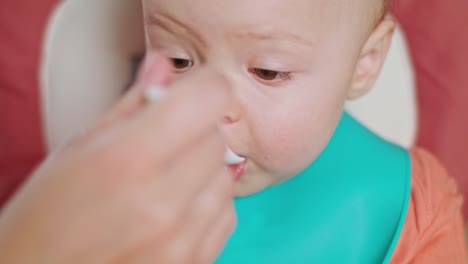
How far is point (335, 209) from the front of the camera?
32.4 inches

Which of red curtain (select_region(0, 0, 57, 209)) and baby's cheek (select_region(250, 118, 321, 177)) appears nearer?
baby's cheek (select_region(250, 118, 321, 177))

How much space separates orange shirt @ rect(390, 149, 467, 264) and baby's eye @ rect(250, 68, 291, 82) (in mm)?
263

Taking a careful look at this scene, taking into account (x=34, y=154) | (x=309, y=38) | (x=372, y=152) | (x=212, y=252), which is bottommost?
(x=34, y=154)

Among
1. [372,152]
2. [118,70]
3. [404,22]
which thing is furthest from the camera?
[404,22]

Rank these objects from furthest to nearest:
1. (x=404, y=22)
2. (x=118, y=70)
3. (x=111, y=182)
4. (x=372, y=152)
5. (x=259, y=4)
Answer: (x=404, y=22) < (x=118, y=70) < (x=372, y=152) < (x=259, y=4) < (x=111, y=182)

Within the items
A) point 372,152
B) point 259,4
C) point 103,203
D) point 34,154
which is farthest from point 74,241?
point 34,154

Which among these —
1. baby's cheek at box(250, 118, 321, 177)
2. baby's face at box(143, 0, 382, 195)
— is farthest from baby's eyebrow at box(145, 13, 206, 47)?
baby's cheek at box(250, 118, 321, 177)

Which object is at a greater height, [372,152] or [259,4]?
[259,4]

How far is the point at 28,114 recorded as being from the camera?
1117 mm

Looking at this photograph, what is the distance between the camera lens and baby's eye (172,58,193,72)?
64cm

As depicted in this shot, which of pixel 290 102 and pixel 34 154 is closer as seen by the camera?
pixel 290 102

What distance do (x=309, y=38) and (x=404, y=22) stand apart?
52 cm

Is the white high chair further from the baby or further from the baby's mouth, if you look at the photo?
the baby's mouth

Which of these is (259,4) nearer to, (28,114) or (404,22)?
(404,22)
